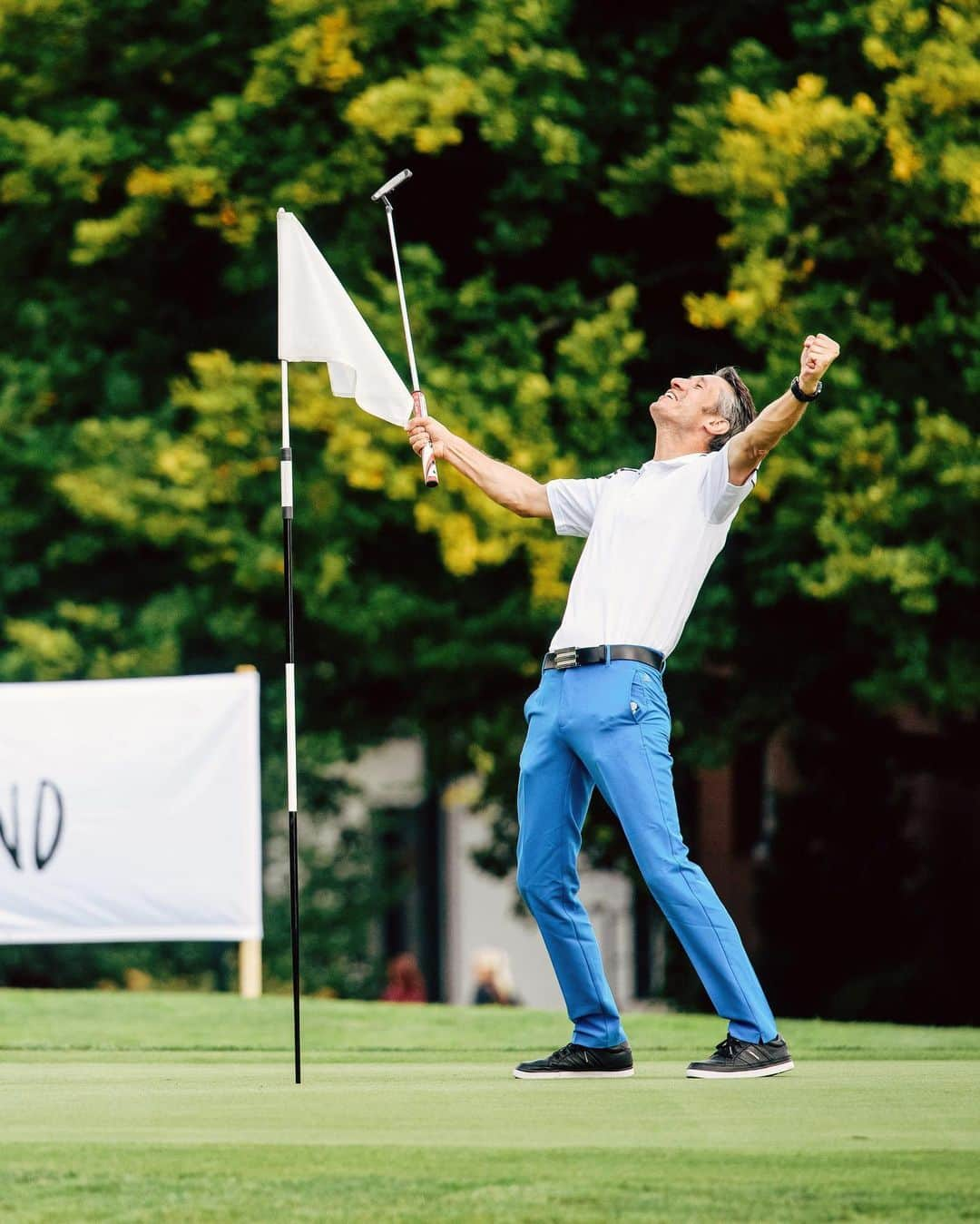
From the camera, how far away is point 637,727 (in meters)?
6.55

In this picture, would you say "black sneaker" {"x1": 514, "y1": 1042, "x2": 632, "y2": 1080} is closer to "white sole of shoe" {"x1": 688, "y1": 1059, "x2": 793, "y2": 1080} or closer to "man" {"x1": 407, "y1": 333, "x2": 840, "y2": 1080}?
"man" {"x1": 407, "y1": 333, "x2": 840, "y2": 1080}

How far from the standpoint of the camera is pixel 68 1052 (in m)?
8.68

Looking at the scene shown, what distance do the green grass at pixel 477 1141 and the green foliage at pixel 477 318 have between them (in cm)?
615

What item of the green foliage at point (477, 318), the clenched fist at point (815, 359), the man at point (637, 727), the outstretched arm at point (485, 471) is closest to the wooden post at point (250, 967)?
the green foliage at point (477, 318)

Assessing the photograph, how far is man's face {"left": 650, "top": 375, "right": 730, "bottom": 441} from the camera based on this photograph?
6898mm

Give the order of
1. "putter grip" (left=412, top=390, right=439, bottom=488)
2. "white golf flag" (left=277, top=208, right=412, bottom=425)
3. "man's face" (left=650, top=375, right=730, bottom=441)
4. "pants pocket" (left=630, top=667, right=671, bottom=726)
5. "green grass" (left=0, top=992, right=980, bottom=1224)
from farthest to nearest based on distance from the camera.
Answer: "white golf flag" (left=277, top=208, right=412, bottom=425), "putter grip" (left=412, top=390, right=439, bottom=488), "man's face" (left=650, top=375, right=730, bottom=441), "pants pocket" (left=630, top=667, right=671, bottom=726), "green grass" (left=0, top=992, right=980, bottom=1224)

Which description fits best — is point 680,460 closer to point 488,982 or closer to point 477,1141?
point 477,1141

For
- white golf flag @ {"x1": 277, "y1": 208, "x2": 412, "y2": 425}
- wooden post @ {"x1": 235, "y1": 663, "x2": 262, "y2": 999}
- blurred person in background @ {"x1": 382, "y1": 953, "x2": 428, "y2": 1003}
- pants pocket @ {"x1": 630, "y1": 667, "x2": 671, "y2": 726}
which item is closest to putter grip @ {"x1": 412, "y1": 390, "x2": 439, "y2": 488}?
white golf flag @ {"x1": 277, "y1": 208, "x2": 412, "y2": 425}

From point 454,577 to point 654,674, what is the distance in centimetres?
856

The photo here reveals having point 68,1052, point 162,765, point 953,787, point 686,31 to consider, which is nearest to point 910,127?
point 686,31

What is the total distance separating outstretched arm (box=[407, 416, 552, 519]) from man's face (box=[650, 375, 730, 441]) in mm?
535

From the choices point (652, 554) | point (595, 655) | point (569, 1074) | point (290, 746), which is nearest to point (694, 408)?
point (652, 554)

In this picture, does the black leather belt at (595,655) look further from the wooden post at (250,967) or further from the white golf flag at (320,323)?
the wooden post at (250,967)

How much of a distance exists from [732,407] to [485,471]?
82 cm
